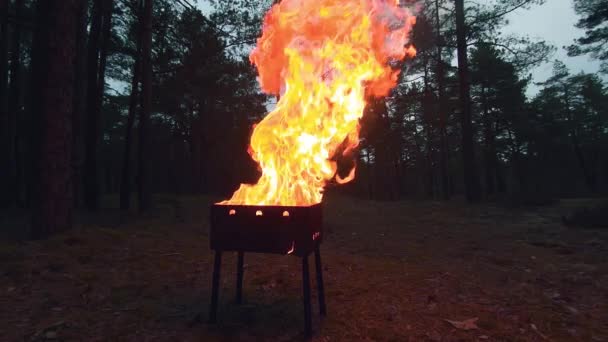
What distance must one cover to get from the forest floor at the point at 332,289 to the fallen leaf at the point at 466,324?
22 millimetres

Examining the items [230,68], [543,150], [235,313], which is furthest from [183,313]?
[543,150]

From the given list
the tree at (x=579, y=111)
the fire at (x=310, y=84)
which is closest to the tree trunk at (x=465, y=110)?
the fire at (x=310, y=84)

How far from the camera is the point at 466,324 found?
13.1 feet

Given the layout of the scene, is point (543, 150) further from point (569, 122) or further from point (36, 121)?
point (36, 121)

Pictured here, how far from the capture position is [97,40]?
1439cm

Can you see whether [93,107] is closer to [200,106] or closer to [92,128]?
[92,128]

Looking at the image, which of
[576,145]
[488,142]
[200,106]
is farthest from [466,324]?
[576,145]

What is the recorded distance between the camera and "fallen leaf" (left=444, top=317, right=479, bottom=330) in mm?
3922

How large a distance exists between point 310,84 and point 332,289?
10.2ft

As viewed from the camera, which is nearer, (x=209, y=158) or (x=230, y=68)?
(x=230, y=68)

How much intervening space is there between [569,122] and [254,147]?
4608cm

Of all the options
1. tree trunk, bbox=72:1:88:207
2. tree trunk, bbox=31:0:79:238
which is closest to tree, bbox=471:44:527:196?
tree trunk, bbox=72:1:88:207

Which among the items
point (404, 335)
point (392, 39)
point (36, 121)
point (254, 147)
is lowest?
point (404, 335)

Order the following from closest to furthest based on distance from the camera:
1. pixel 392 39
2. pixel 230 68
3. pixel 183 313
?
1. pixel 183 313
2. pixel 392 39
3. pixel 230 68
